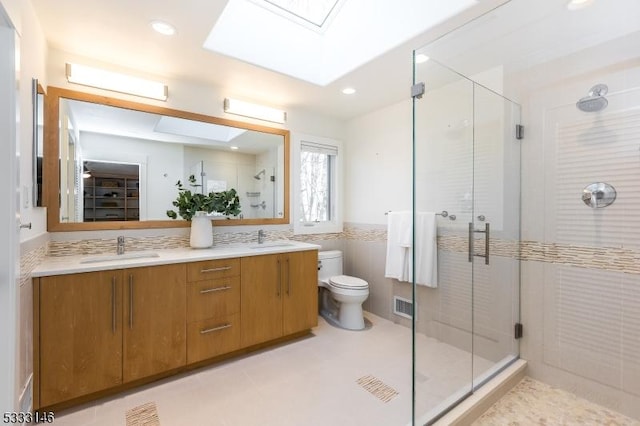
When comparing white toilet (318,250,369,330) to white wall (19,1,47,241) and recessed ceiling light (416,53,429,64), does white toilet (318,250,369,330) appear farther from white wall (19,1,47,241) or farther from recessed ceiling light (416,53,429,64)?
white wall (19,1,47,241)

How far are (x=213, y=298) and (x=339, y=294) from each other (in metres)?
1.16

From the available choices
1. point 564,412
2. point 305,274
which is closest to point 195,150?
point 305,274

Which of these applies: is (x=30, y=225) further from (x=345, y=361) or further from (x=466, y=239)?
(x=466, y=239)

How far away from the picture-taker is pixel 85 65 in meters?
2.06

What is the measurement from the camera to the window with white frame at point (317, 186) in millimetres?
3148

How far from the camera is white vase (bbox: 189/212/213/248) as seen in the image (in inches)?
91.4

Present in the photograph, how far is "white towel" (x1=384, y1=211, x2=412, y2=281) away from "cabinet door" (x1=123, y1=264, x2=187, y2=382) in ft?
6.01

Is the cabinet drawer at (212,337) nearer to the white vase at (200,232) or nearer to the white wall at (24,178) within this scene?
the white vase at (200,232)

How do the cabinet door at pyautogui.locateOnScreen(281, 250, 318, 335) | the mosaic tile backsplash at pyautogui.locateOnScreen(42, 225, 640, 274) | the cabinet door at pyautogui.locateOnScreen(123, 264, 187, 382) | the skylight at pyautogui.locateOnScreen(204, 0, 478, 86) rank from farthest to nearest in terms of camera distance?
the cabinet door at pyautogui.locateOnScreen(281, 250, 318, 335)
the skylight at pyautogui.locateOnScreen(204, 0, 478, 86)
the cabinet door at pyautogui.locateOnScreen(123, 264, 187, 382)
the mosaic tile backsplash at pyautogui.locateOnScreen(42, 225, 640, 274)

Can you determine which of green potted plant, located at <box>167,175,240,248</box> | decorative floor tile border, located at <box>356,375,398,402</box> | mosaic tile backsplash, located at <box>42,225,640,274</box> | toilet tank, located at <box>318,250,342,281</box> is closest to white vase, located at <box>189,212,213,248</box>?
green potted plant, located at <box>167,175,240,248</box>

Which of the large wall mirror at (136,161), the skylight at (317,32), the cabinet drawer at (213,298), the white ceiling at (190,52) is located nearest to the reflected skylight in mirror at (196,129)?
the large wall mirror at (136,161)

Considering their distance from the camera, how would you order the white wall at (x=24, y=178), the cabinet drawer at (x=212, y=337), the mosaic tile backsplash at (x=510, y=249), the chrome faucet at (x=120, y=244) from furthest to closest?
the chrome faucet at (x=120, y=244), the cabinet drawer at (x=212, y=337), the mosaic tile backsplash at (x=510, y=249), the white wall at (x=24, y=178)

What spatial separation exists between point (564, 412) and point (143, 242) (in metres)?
3.01

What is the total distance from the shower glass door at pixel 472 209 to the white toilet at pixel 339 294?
2.79 ft
